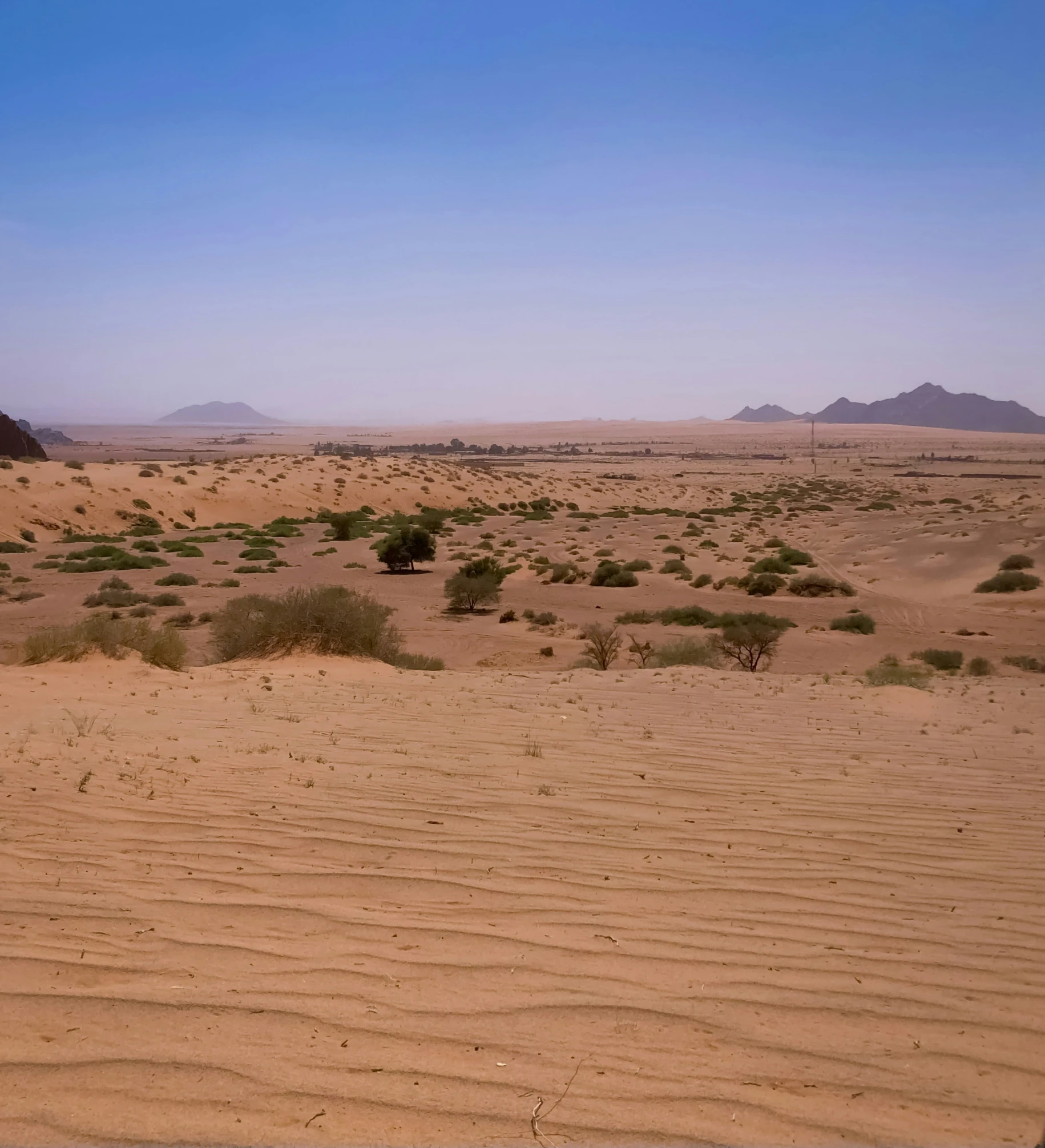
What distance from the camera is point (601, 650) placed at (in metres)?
17.7

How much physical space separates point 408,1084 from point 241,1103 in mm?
574

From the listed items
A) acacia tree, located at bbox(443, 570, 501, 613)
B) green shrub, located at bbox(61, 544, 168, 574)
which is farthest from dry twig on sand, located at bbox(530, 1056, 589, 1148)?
green shrub, located at bbox(61, 544, 168, 574)

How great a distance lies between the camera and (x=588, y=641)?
832 inches

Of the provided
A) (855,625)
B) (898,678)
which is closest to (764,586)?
(855,625)

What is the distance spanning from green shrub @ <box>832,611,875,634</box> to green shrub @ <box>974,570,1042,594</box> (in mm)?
7612

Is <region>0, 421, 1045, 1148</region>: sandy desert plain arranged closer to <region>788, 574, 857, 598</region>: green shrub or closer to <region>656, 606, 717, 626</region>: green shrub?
<region>656, 606, 717, 626</region>: green shrub

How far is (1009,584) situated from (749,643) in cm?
1505

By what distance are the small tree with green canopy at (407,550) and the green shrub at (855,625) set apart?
1502 centimetres

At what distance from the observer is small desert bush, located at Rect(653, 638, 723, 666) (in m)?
17.5

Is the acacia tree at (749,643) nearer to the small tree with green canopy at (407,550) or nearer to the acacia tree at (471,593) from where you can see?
the acacia tree at (471,593)

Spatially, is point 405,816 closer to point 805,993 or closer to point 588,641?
point 805,993

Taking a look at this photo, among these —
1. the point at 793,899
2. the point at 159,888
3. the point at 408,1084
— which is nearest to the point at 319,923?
the point at 159,888

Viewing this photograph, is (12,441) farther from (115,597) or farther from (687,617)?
(687,617)

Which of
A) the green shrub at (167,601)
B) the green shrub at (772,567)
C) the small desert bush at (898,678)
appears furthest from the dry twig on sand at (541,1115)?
the green shrub at (772,567)
